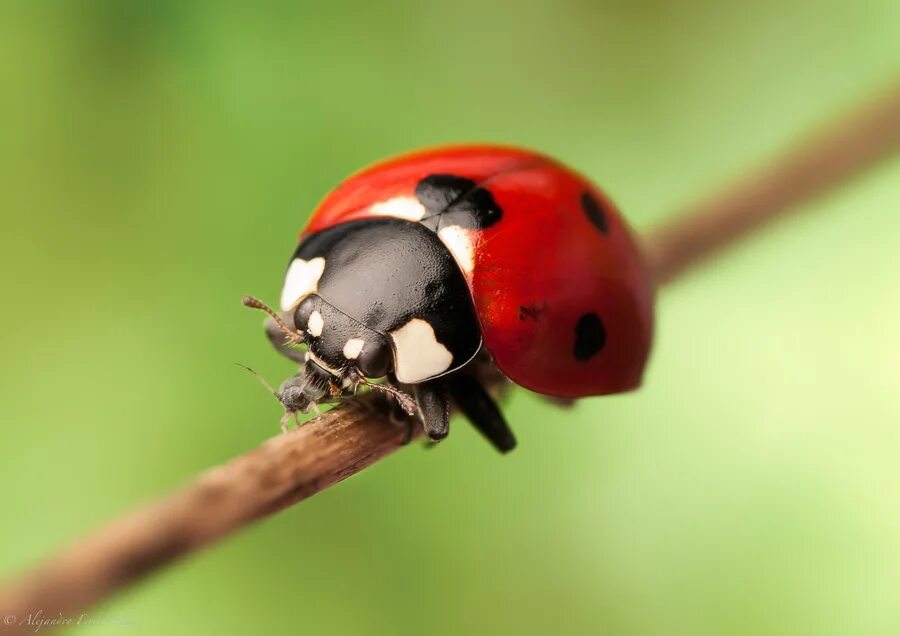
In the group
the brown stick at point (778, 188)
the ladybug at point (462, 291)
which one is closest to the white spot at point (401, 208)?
the ladybug at point (462, 291)

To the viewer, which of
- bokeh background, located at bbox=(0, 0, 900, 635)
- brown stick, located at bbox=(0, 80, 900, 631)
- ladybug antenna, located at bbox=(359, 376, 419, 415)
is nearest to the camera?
brown stick, located at bbox=(0, 80, 900, 631)

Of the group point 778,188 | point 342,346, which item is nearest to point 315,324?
point 342,346

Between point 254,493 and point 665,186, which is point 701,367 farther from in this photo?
point 254,493

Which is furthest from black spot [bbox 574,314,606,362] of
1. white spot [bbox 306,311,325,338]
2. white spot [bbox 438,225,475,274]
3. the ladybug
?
white spot [bbox 306,311,325,338]

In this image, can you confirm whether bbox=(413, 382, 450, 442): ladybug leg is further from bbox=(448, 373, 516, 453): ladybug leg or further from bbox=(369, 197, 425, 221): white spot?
bbox=(369, 197, 425, 221): white spot

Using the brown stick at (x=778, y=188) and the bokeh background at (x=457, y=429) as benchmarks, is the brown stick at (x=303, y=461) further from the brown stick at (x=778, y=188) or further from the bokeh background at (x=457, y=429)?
the bokeh background at (x=457, y=429)

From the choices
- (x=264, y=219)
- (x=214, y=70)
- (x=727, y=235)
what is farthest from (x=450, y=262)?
(x=214, y=70)
